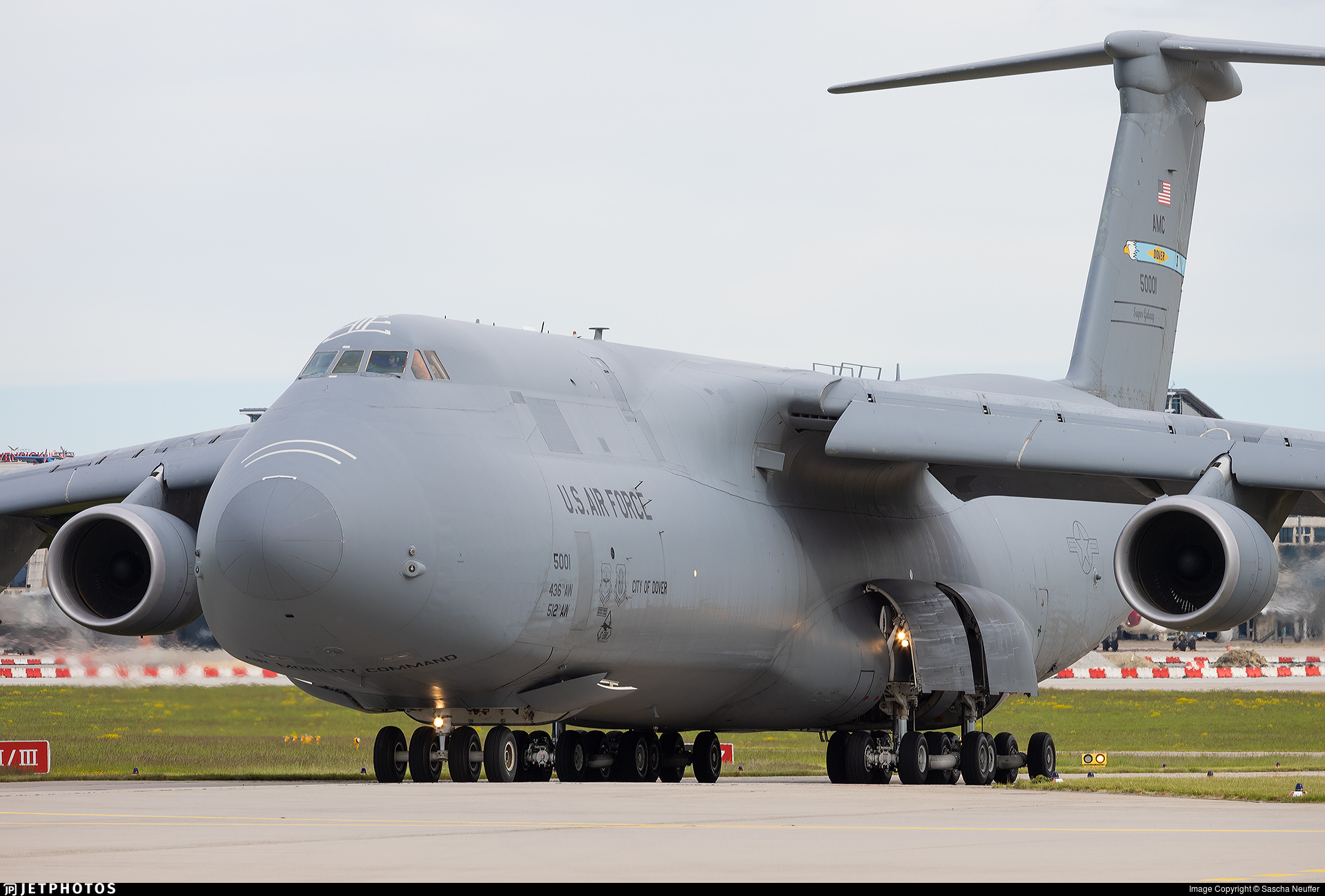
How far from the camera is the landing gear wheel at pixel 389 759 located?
14.8m

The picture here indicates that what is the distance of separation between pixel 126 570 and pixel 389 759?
11.9 feet

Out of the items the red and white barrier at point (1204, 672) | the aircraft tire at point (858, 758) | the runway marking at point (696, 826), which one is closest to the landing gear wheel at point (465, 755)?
the aircraft tire at point (858, 758)

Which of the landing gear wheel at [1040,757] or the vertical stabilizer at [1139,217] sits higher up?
the vertical stabilizer at [1139,217]

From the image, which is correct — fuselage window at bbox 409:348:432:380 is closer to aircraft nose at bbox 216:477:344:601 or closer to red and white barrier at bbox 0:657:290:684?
aircraft nose at bbox 216:477:344:601

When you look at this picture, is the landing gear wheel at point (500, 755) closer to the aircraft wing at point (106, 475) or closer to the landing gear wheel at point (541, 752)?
the landing gear wheel at point (541, 752)

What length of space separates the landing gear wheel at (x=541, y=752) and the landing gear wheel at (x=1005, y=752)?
571 centimetres

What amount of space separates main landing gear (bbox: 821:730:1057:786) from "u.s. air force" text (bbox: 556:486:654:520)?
4.18 meters

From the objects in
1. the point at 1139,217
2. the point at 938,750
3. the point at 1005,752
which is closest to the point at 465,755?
the point at 938,750

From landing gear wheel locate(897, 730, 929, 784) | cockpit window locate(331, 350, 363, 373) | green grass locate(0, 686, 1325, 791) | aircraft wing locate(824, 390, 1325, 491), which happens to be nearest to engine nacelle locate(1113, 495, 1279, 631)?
aircraft wing locate(824, 390, 1325, 491)

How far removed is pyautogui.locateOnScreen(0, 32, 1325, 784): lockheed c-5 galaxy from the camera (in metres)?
13.1

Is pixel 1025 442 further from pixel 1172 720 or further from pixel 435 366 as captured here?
pixel 1172 720

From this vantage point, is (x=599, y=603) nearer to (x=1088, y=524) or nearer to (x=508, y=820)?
(x=508, y=820)

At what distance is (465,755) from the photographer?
14.5m

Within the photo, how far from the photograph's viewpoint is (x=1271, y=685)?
43.4 metres
